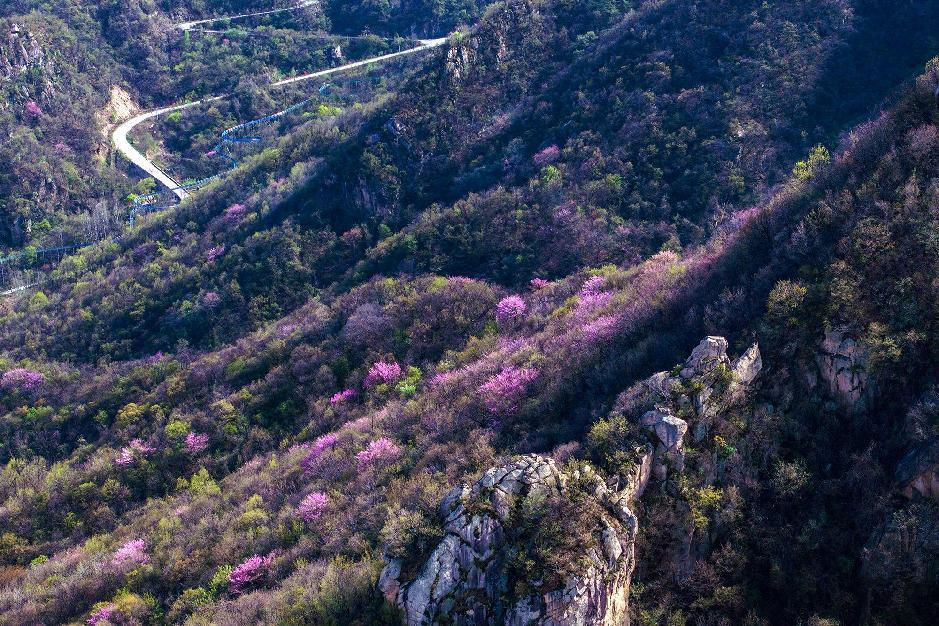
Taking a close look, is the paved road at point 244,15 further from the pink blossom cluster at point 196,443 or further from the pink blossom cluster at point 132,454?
the pink blossom cluster at point 196,443

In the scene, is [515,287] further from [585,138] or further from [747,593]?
[747,593]

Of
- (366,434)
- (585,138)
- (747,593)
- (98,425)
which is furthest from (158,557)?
(585,138)

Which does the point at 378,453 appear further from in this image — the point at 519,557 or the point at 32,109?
the point at 32,109

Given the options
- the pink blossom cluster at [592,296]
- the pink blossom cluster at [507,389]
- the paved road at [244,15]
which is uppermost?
the paved road at [244,15]

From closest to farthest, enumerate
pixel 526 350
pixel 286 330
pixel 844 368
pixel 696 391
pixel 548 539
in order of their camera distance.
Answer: pixel 548 539 < pixel 696 391 < pixel 844 368 < pixel 526 350 < pixel 286 330

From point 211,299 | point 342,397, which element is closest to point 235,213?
point 211,299

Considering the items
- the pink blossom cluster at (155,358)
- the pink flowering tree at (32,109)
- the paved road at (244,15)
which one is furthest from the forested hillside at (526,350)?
the paved road at (244,15)
